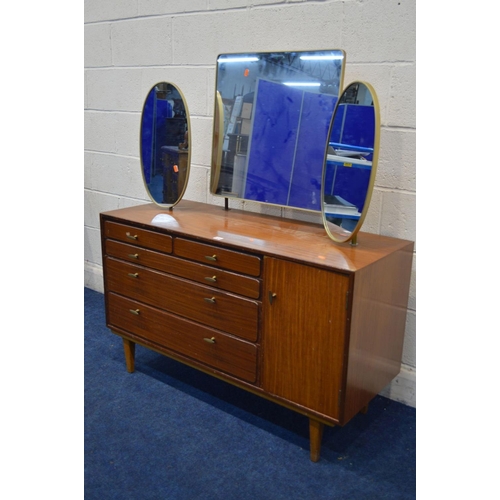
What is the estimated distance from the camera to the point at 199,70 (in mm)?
2520

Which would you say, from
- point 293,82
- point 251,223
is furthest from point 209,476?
point 293,82

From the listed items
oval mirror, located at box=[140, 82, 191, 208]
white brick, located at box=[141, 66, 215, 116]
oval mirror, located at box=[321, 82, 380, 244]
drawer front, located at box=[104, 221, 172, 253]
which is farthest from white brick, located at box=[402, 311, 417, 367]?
white brick, located at box=[141, 66, 215, 116]

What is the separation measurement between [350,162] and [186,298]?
786 mm

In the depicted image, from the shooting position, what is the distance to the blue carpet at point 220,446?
170 cm

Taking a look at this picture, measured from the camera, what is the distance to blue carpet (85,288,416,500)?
170 centimetres

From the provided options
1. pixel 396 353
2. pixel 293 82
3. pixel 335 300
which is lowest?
pixel 396 353

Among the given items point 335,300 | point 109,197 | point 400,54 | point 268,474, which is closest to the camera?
point 335,300

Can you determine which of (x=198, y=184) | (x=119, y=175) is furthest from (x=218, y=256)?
(x=119, y=175)

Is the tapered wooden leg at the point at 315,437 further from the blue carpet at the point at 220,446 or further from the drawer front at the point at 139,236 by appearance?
the drawer front at the point at 139,236

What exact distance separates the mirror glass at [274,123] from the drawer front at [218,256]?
406 mm

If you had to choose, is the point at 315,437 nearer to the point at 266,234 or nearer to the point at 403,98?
the point at 266,234

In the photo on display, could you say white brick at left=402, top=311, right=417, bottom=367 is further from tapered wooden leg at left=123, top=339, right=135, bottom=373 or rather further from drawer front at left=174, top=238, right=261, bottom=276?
tapered wooden leg at left=123, top=339, right=135, bottom=373

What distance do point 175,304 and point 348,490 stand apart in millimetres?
902

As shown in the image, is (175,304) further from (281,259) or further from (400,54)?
(400,54)
